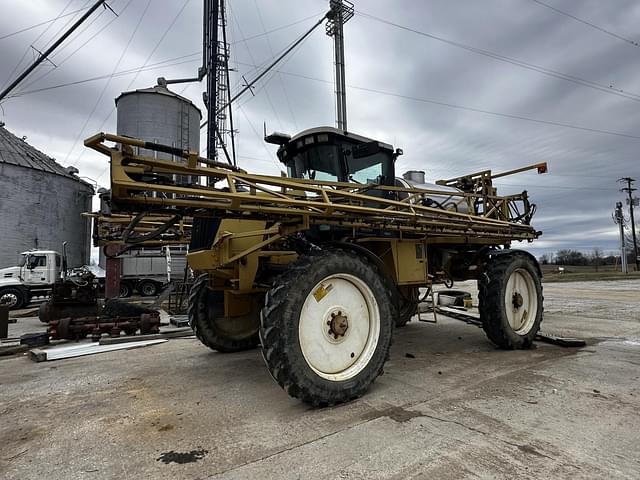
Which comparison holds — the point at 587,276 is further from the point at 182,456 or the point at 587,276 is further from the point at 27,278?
the point at 27,278

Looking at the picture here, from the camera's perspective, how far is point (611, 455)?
2.27 metres

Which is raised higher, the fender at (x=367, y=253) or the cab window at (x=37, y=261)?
the cab window at (x=37, y=261)

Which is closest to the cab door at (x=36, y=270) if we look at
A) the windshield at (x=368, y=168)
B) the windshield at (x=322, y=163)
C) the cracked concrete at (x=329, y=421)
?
the cracked concrete at (x=329, y=421)

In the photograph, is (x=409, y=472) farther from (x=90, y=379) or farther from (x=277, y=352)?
(x=90, y=379)

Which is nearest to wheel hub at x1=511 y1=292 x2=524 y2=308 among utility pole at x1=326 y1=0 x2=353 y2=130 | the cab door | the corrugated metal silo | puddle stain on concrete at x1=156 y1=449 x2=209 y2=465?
puddle stain on concrete at x1=156 y1=449 x2=209 y2=465

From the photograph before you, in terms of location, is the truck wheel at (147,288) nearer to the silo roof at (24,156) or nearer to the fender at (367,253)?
the silo roof at (24,156)

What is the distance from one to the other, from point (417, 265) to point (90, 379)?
398cm

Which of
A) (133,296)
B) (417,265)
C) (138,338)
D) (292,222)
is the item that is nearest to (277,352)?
(292,222)

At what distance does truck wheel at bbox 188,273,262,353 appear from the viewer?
4.95m

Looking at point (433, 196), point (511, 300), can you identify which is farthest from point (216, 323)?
point (511, 300)

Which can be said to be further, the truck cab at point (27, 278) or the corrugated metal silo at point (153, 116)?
the corrugated metal silo at point (153, 116)

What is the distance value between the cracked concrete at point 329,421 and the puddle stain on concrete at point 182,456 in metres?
0.01

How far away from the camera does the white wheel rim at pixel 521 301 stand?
5.36 m

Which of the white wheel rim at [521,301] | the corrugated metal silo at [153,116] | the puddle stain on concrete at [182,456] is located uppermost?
the corrugated metal silo at [153,116]
